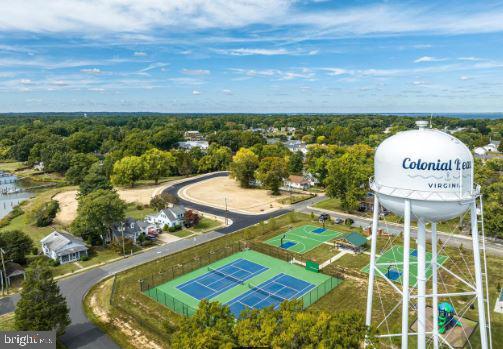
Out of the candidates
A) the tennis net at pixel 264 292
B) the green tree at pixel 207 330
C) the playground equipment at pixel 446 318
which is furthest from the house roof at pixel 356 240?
the green tree at pixel 207 330

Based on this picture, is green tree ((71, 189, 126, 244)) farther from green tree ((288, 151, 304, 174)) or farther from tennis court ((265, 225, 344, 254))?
green tree ((288, 151, 304, 174))

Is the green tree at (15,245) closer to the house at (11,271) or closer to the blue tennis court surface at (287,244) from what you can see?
the house at (11,271)

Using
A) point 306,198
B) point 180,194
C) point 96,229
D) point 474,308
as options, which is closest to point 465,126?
point 306,198

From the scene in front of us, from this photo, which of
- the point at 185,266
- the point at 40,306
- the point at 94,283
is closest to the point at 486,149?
the point at 185,266

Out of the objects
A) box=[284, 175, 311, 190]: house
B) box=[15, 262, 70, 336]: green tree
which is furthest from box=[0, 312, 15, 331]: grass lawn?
box=[284, 175, 311, 190]: house

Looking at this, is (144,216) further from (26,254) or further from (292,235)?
(292,235)
